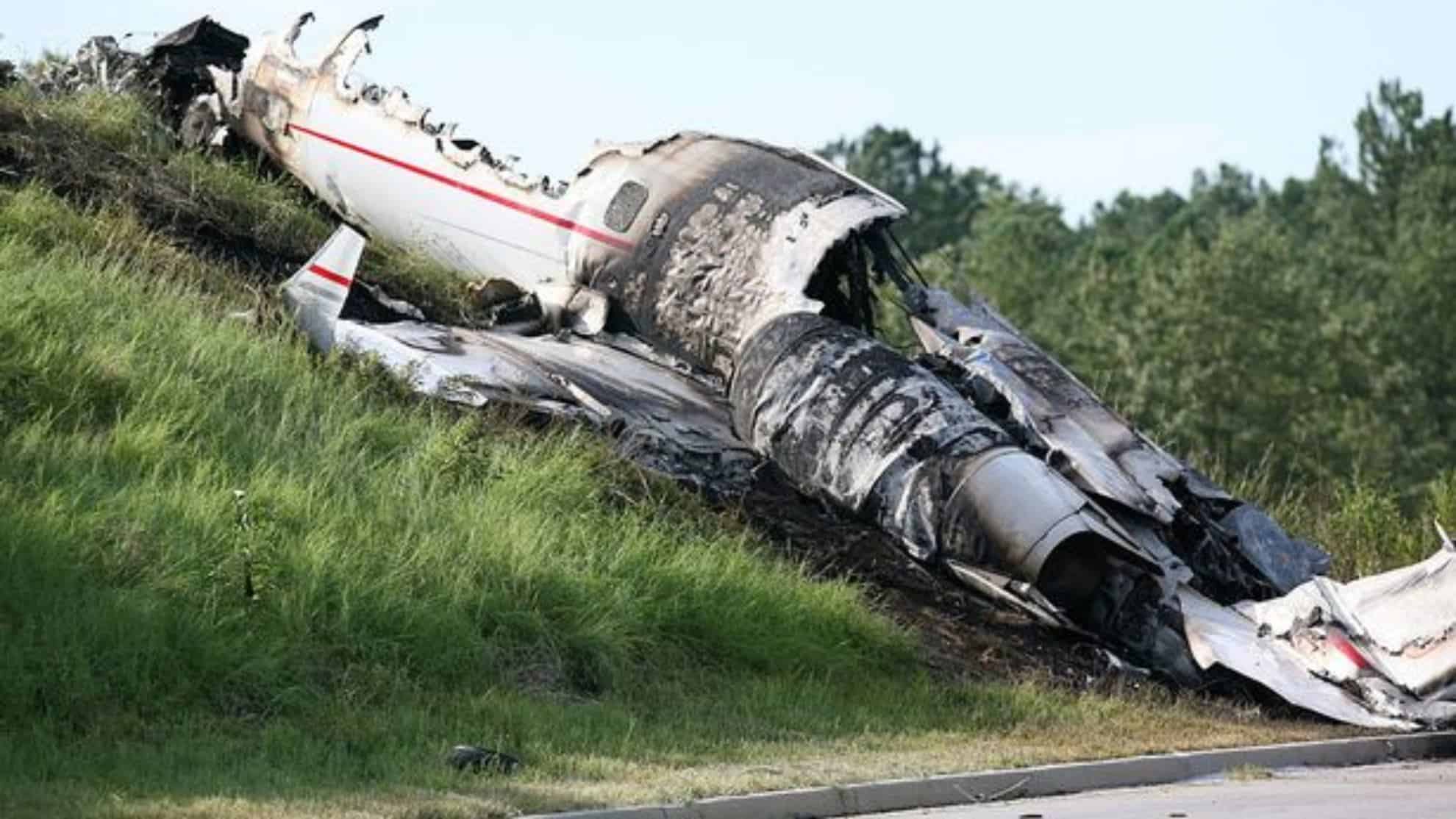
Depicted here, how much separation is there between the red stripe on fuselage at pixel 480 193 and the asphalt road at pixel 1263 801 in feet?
29.8

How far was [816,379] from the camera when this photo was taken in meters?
18.3

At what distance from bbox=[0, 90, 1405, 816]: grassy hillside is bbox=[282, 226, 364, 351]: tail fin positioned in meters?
0.31

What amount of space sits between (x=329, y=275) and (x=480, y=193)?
3283 mm

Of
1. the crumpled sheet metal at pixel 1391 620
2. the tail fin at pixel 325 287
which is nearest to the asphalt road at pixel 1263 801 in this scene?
the crumpled sheet metal at pixel 1391 620

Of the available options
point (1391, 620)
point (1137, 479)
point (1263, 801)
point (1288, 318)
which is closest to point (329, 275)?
point (1137, 479)

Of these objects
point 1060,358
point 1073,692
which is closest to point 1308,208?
point 1060,358

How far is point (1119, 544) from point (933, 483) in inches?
58.5

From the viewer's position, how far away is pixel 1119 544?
1681cm

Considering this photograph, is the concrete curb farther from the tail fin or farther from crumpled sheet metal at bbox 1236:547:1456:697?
the tail fin

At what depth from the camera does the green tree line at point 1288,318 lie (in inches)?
2105

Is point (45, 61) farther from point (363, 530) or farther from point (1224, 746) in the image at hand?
point (1224, 746)

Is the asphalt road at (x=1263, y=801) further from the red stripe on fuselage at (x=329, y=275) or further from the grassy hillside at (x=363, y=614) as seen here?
the red stripe on fuselage at (x=329, y=275)

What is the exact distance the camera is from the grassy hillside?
1185 centimetres

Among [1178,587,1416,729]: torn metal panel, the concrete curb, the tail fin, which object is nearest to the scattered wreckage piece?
the tail fin
